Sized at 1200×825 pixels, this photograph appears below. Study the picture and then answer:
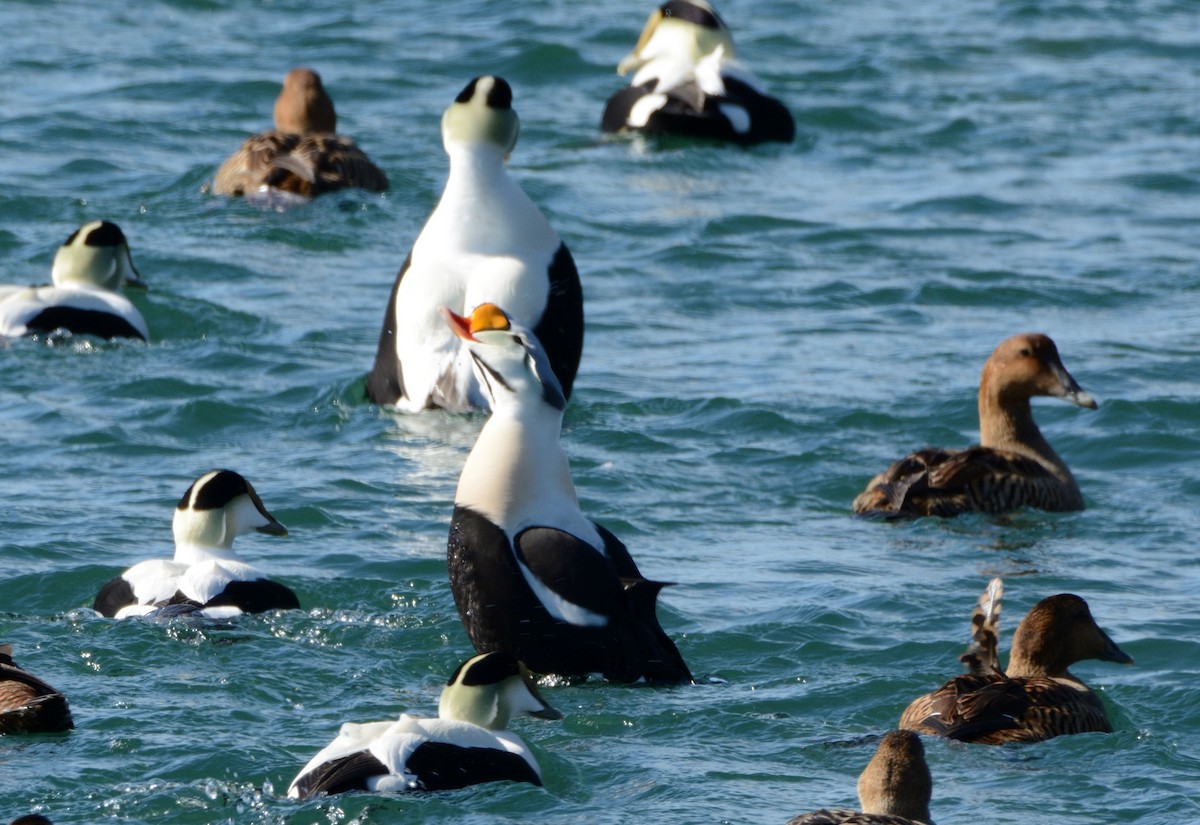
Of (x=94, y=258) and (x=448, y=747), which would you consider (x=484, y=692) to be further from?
(x=94, y=258)

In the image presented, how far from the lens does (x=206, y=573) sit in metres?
8.48

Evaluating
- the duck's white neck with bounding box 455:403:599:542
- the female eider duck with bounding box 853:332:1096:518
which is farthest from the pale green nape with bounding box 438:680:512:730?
the female eider duck with bounding box 853:332:1096:518

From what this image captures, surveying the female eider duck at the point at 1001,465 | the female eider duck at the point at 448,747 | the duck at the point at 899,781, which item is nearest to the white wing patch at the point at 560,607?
the female eider duck at the point at 448,747

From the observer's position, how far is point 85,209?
1602cm

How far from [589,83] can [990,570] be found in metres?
10.9

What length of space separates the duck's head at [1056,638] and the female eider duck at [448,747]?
1.95m

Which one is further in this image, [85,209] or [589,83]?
[589,83]

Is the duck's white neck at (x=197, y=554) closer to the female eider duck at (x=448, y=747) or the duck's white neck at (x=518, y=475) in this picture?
the duck's white neck at (x=518, y=475)

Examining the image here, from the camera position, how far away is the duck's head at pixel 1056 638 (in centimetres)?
830

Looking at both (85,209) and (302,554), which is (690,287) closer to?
(85,209)

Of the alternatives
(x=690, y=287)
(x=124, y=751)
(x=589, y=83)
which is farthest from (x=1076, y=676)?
(x=589, y=83)

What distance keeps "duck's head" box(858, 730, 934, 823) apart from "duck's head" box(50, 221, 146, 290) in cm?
725

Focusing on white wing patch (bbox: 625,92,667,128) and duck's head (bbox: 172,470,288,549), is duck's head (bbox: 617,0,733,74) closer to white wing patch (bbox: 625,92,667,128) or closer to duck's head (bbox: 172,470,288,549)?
white wing patch (bbox: 625,92,667,128)

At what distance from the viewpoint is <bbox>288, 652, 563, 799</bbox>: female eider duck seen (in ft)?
21.6
